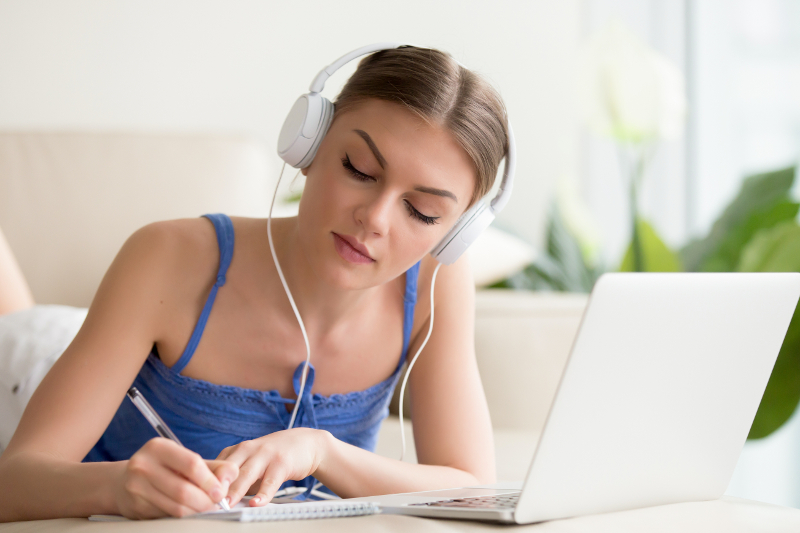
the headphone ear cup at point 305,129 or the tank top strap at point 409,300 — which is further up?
the headphone ear cup at point 305,129

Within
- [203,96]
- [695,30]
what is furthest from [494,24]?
[203,96]

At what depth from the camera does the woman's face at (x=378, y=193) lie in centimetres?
85

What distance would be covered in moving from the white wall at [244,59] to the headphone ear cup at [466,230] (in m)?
1.14

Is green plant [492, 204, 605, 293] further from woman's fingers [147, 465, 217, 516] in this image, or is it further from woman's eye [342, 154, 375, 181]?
woman's fingers [147, 465, 217, 516]

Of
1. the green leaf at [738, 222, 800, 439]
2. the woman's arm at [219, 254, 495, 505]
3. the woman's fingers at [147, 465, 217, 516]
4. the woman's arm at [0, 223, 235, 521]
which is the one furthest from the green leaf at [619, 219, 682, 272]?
the woman's fingers at [147, 465, 217, 516]

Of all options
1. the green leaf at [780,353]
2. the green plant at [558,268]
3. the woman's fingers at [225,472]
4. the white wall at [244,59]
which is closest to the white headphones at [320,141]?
the woman's fingers at [225,472]

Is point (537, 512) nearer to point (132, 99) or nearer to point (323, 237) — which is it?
point (323, 237)

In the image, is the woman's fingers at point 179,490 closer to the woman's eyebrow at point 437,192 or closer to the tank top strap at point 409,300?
the woman's eyebrow at point 437,192

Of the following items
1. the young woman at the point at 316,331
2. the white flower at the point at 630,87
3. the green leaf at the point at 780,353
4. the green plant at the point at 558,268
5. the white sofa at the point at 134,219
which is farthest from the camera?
the green plant at the point at 558,268

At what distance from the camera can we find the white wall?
2.16 metres

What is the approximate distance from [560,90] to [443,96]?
213 cm

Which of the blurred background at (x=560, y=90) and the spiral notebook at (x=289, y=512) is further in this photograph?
the blurred background at (x=560, y=90)

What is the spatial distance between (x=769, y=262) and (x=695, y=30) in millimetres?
1172

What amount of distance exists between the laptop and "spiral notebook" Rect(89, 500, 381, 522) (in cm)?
3
